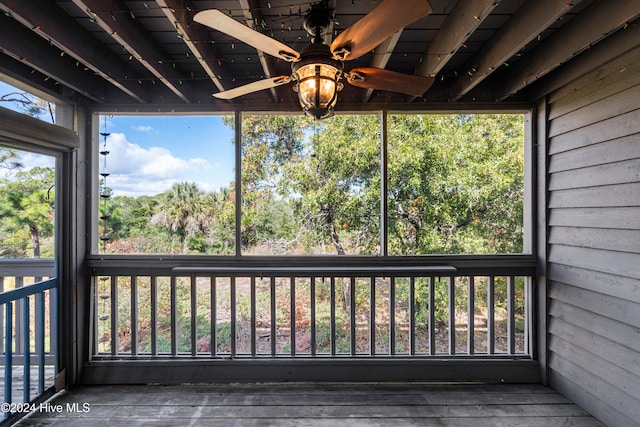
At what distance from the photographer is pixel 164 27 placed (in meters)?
1.92

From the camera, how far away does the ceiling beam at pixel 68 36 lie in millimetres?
1534

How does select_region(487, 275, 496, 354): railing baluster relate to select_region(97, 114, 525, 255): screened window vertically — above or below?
below

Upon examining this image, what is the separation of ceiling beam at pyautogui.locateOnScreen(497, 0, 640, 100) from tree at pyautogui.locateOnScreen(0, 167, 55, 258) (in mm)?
3601

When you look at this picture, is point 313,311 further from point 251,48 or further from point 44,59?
point 44,59

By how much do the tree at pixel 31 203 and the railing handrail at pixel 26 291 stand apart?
218 millimetres

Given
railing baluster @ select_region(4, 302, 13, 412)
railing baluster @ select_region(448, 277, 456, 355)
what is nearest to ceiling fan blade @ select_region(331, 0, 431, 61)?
railing baluster @ select_region(448, 277, 456, 355)

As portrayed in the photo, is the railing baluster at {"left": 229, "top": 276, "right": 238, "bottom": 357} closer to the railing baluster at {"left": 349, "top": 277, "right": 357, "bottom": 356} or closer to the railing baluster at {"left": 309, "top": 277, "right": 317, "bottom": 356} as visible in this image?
the railing baluster at {"left": 309, "top": 277, "right": 317, "bottom": 356}

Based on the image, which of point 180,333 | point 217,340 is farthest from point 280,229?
point 180,333

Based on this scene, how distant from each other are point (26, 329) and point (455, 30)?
343 centimetres

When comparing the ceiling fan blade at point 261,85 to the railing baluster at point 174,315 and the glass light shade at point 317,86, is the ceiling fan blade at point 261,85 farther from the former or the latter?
the railing baluster at point 174,315

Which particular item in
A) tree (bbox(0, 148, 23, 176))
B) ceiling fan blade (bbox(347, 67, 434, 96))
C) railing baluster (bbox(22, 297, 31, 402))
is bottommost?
railing baluster (bbox(22, 297, 31, 402))

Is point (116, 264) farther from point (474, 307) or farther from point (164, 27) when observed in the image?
point (474, 307)

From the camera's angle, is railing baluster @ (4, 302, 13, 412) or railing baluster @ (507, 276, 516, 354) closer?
railing baluster @ (4, 302, 13, 412)

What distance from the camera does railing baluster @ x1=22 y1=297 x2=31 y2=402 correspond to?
211cm
